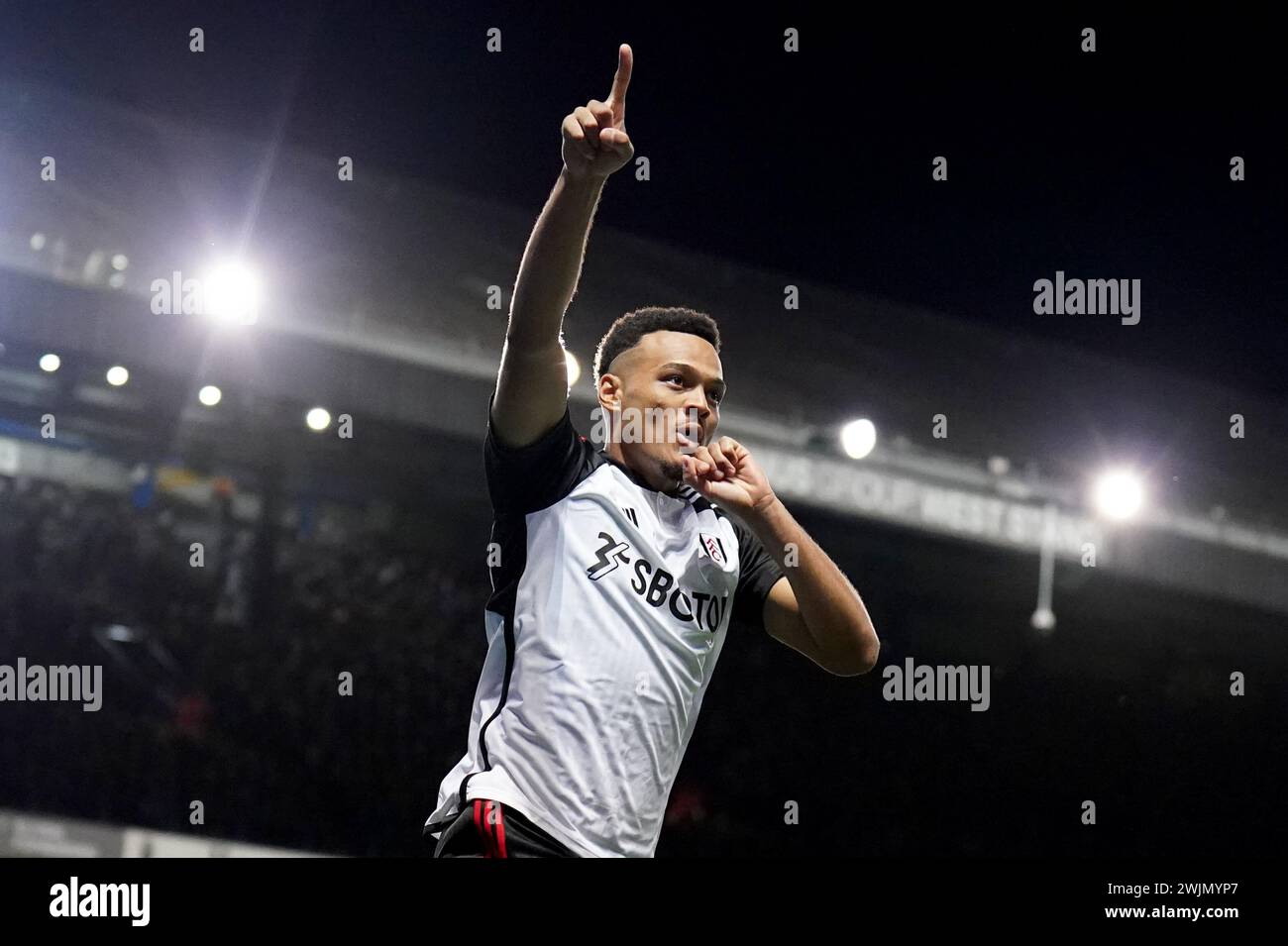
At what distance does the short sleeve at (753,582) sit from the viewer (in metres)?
2.50

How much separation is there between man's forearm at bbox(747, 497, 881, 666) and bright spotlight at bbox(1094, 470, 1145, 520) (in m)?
4.76

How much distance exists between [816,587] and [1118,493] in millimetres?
5022

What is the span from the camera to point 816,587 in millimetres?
2254

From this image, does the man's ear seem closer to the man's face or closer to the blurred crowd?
the man's face

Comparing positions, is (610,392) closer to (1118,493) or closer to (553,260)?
(553,260)

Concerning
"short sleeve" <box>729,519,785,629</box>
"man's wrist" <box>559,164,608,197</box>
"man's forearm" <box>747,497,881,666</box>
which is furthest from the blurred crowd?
"man's wrist" <box>559,164,608,197</box>

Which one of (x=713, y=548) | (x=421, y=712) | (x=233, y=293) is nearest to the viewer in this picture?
(x=713, y=548)

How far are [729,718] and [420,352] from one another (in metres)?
2.87

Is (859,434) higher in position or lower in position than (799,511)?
higher

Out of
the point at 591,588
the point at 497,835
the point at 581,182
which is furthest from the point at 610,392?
the point at 497,835

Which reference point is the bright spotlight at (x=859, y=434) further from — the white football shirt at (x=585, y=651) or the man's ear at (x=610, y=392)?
the white football shirt at (x=585, y=651)

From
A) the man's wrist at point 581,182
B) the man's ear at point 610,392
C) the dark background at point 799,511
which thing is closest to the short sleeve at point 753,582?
the man's ear at point 610,392

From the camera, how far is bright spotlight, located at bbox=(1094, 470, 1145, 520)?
662 centimetres
